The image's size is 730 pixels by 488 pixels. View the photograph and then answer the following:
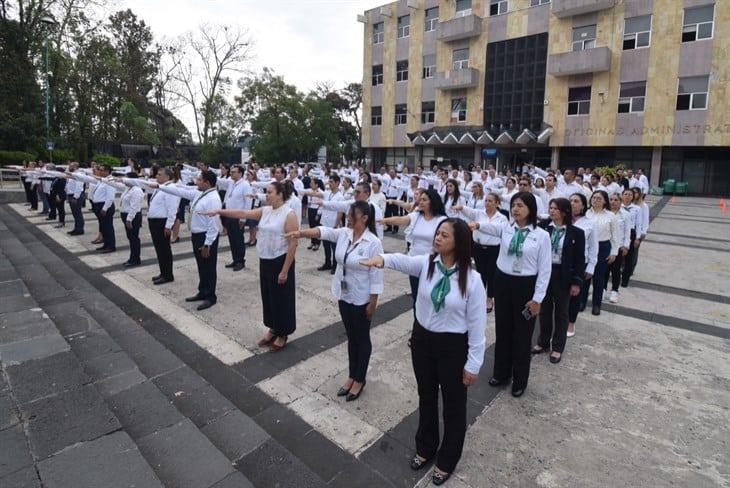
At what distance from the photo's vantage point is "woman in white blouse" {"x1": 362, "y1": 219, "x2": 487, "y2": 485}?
8.86 feet

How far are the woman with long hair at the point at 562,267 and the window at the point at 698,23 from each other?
1068 inches

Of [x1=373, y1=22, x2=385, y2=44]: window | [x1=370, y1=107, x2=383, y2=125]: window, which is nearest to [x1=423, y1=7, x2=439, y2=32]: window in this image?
[x1=373, y1=22, x2=385, y2=44]: window

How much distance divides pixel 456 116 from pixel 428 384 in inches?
1262

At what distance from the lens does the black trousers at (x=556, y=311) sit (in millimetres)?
4656

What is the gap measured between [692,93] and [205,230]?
28.3m

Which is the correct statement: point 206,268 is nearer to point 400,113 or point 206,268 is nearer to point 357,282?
point 357,282

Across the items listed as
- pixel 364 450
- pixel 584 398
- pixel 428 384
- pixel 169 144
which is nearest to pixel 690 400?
pixel 584 398

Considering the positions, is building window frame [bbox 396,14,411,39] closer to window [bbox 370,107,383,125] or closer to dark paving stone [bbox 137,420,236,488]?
window [bbox 370,107,383,125]

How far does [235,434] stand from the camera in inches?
133

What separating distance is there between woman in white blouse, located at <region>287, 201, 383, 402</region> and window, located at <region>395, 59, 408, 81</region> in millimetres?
34260

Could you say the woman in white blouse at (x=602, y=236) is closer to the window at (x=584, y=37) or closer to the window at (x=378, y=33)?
the window at (x=584, y=37)

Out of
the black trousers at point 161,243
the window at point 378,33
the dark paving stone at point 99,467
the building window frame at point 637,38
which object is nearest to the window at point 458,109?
the window at point 378,33

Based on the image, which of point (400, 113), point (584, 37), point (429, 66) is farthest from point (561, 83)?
point (400, 113)

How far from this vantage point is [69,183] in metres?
11.2
